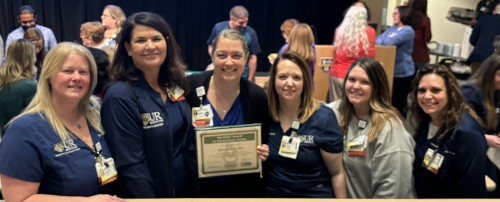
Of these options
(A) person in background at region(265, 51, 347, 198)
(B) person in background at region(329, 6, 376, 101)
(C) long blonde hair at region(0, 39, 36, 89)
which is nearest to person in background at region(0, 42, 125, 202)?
(A) person in background at region(265, 51, 347, 198)

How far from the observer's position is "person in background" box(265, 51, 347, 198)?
6.73ft

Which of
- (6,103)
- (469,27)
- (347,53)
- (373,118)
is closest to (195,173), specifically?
(373,118)

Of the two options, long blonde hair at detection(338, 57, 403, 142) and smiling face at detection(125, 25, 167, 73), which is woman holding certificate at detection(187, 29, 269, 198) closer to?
smiling face at detection(125, 25, 167, 73)

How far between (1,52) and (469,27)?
6.91 metres

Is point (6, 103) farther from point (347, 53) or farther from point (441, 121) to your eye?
point (347, 53)

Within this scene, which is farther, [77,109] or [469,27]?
[469,27]

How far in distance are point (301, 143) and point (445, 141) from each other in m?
0.69

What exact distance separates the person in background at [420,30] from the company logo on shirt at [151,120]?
4094 mm

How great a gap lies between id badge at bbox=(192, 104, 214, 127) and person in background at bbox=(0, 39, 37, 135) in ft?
5.37

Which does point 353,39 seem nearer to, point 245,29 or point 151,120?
point 245,29

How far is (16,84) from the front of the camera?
3.00 metres

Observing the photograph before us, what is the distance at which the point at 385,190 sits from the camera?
2.08 m

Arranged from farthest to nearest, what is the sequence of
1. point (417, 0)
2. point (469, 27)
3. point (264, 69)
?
point (264, 69), point (469, 27), point (417, 0)

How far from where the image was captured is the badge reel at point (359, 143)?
2.11m
